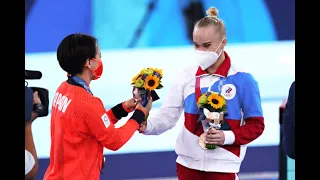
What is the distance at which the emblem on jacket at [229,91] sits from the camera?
12.3 feet

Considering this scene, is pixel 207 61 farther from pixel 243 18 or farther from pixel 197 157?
pixel 243 18

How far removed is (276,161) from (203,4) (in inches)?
61.1

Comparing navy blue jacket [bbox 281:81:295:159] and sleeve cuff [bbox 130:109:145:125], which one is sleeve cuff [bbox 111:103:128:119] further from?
navy blue jacket [bbox 281:81:295:159]

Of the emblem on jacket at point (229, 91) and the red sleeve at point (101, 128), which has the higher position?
the emblem on jacket at point (229, 91)

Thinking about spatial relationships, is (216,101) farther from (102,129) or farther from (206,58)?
(102,129)

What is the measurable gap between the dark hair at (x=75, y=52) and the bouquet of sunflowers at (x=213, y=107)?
62 cm

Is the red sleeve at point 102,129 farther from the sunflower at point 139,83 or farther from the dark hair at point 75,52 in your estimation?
the sunflower at point 139,83

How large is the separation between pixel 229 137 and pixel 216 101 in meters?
0.21

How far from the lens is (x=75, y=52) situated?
3555 mm

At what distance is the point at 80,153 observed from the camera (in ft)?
11.5

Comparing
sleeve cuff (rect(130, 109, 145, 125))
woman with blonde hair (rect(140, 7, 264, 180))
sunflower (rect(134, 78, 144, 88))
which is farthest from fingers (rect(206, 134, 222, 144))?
sunflower (rect(134, 78, 144, 88))

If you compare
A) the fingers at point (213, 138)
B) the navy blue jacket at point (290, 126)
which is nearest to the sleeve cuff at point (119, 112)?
the fingers at point (213, 138)

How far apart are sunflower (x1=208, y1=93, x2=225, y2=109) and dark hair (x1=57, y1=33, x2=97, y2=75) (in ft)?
2.11

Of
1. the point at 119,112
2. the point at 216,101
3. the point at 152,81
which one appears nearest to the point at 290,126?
the point at 216,101
